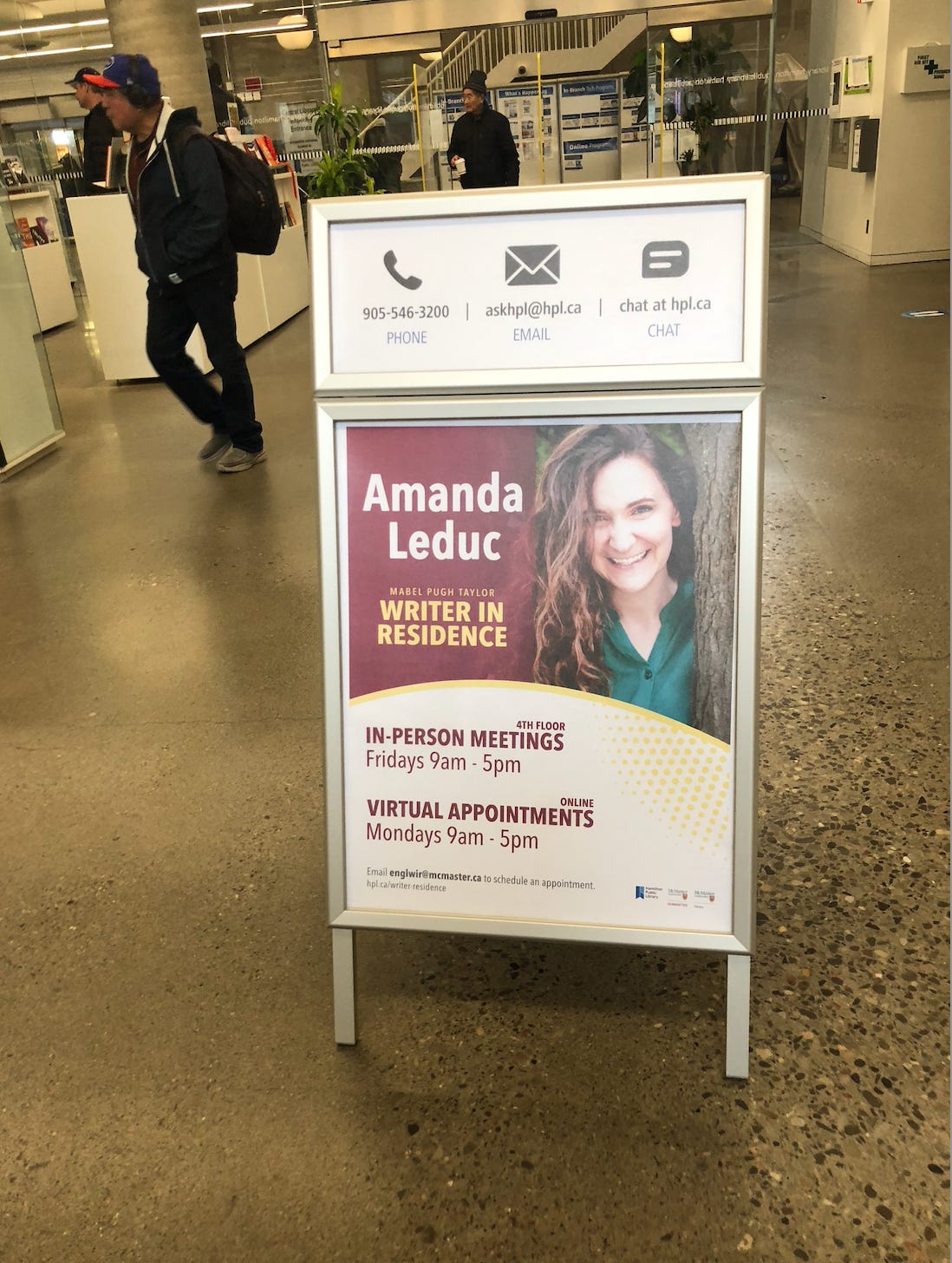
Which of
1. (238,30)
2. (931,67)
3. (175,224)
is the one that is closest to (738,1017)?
(175,224)

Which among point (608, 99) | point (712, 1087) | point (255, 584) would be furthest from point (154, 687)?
point (608, 99)

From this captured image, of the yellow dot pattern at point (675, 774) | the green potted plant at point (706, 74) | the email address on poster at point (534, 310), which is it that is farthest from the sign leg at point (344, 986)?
the green potted plant at point (706, 74)

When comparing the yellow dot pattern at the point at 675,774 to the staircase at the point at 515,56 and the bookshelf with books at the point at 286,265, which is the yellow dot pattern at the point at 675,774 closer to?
the bookshelf with books at the point at 286,265

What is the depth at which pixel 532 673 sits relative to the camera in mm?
1562

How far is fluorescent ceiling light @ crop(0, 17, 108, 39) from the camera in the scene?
11320mm

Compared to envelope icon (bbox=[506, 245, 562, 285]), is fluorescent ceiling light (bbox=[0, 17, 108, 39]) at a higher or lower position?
higher

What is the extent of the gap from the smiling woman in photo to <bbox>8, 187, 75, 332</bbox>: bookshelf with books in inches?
393

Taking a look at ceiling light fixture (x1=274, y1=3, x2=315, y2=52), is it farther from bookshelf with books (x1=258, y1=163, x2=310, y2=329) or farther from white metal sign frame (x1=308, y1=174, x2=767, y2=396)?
white metal sign frame (x1=308, y1=174, x2=767, y2=396)

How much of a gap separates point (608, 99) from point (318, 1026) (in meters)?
13.6

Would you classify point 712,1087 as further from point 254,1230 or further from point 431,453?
point 431,453

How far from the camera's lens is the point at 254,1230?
146 cm

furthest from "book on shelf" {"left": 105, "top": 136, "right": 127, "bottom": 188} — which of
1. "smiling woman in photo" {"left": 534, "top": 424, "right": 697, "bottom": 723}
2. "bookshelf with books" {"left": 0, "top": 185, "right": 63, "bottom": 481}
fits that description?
"smiling woman in photo" {"left": 534, "top": 424, "right": 697, "bottom": 723}

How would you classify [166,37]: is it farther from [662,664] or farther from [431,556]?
[662,664]

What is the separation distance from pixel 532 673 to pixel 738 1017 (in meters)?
0.66
